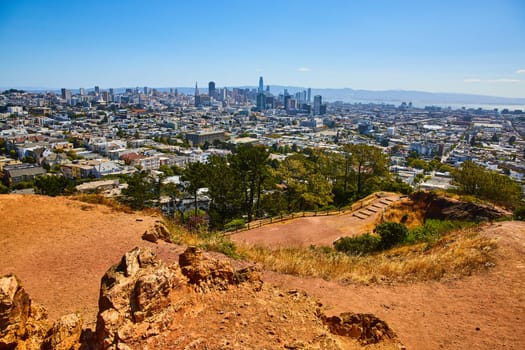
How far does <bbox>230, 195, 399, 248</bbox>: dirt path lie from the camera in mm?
11328

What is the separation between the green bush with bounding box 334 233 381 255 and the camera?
9.47 metres

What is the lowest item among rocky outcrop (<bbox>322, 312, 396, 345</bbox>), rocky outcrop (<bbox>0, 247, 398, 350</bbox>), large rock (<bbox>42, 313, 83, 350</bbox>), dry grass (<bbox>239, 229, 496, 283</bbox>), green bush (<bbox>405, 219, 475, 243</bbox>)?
green bush (<bbox>405, 219, 475, 243</bbox>)

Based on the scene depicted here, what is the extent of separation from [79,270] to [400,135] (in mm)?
97014

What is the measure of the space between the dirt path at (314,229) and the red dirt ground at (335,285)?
4371 millimetres

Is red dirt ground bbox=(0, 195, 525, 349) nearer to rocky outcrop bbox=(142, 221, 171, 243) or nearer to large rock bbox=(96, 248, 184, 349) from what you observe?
rocky outcrop bbox=(142, 221, 171, 243)

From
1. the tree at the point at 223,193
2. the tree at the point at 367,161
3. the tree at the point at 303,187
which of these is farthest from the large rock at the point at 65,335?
the tree at the point at 367,161

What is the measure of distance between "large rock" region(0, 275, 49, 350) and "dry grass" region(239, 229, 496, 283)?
3.86 m

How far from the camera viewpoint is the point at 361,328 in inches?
148

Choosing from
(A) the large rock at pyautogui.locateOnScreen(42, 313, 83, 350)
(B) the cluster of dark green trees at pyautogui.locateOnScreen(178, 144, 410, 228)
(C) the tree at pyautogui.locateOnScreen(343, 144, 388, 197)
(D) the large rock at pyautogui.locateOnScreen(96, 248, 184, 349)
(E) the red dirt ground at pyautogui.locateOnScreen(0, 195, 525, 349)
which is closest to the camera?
(D) the large rock at pyautogui.locateOnScreen(96, 248, 184, 349)

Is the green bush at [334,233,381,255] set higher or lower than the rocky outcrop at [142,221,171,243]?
lower

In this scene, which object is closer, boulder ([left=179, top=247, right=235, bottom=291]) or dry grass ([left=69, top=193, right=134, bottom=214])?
boulder ([left=179, top=247, right=235, bottom=291])

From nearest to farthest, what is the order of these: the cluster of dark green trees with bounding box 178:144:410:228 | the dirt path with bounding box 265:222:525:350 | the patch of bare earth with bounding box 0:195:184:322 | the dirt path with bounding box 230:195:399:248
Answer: the dirt path with bounding box 265:222:525:350
the patch of bare earth with bounding box 0:195:184:322
the dirt path with bounding box 230:195:399:248
the cluster of dark green trees with bounding box 178:144:410:228

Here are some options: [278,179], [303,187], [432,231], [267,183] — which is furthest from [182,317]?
[278,179]

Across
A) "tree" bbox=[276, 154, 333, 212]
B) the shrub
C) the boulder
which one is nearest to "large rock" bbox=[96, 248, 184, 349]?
the boulder
